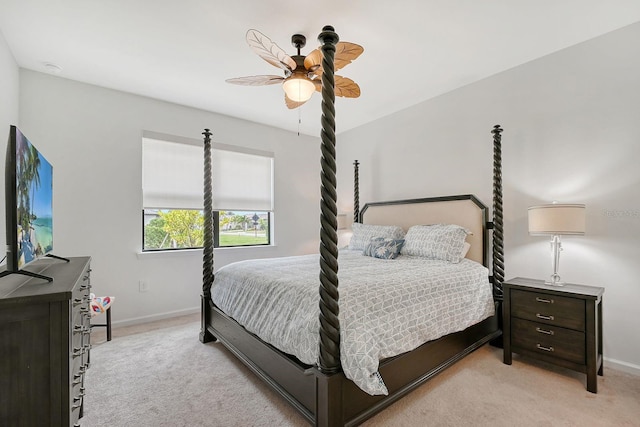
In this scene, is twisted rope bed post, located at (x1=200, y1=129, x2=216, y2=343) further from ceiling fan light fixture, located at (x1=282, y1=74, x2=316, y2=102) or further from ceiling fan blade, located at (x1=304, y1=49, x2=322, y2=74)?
ceiling fan blade, located at (x1=304, y1=49, x2=322, y2=74)

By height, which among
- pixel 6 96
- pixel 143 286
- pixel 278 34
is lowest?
pixel 143 286

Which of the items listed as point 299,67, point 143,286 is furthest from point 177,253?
point 299,67

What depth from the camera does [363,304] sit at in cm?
164

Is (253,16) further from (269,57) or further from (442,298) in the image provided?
(442,298)

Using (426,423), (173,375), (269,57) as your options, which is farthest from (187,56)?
(426,423)

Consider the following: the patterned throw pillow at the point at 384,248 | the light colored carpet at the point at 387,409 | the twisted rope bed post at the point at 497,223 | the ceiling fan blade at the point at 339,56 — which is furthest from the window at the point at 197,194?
the twisted rope bed post at the point at 497,223

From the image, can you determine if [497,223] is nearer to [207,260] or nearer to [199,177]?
[207,260]

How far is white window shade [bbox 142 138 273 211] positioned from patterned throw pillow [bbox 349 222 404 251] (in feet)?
4.96

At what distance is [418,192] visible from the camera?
12.3 feet

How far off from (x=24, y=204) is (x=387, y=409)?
2.20 meters

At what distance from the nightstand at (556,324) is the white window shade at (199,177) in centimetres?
332

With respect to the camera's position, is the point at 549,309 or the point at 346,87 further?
the point at 346,87

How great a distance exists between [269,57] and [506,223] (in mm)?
2687

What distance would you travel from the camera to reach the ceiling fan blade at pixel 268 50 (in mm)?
1798
